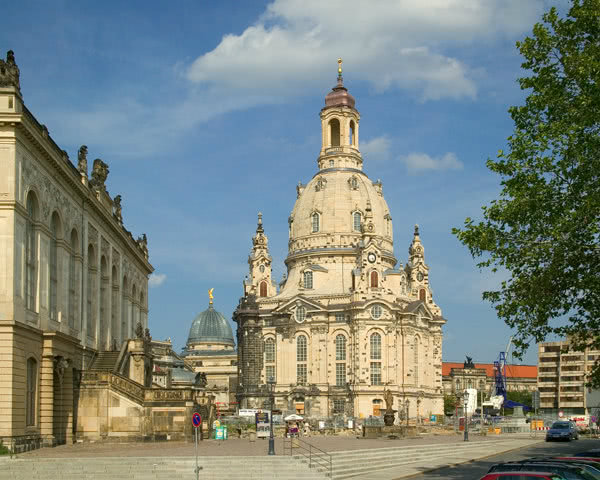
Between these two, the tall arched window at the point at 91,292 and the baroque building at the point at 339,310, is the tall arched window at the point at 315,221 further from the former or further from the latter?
the tall arched window at the point at 91,292

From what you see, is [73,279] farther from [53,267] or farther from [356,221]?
[356,221]

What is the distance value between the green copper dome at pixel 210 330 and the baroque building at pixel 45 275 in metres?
136

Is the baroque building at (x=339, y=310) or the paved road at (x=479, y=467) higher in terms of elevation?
the baroque building at (x=339, y=310)

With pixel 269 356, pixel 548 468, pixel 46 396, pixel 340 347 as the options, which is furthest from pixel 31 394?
pixel 269 356

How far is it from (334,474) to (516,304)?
12.1 metres

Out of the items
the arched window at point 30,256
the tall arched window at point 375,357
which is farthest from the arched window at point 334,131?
the arched window at point 30,256

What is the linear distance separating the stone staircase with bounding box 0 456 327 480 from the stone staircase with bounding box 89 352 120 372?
16188 millimetres

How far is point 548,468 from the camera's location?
20562mm

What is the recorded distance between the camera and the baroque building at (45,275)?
37062mm

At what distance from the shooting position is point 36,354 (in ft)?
132

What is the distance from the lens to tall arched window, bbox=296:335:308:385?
122 meters

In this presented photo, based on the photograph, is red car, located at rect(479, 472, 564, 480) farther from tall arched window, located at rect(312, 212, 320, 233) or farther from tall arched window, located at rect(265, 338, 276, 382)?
tall arched window, located at rect(312, 212, 320, 233)

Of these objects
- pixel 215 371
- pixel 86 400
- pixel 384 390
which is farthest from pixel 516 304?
pixel 215 371

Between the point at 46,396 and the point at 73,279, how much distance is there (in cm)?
814
